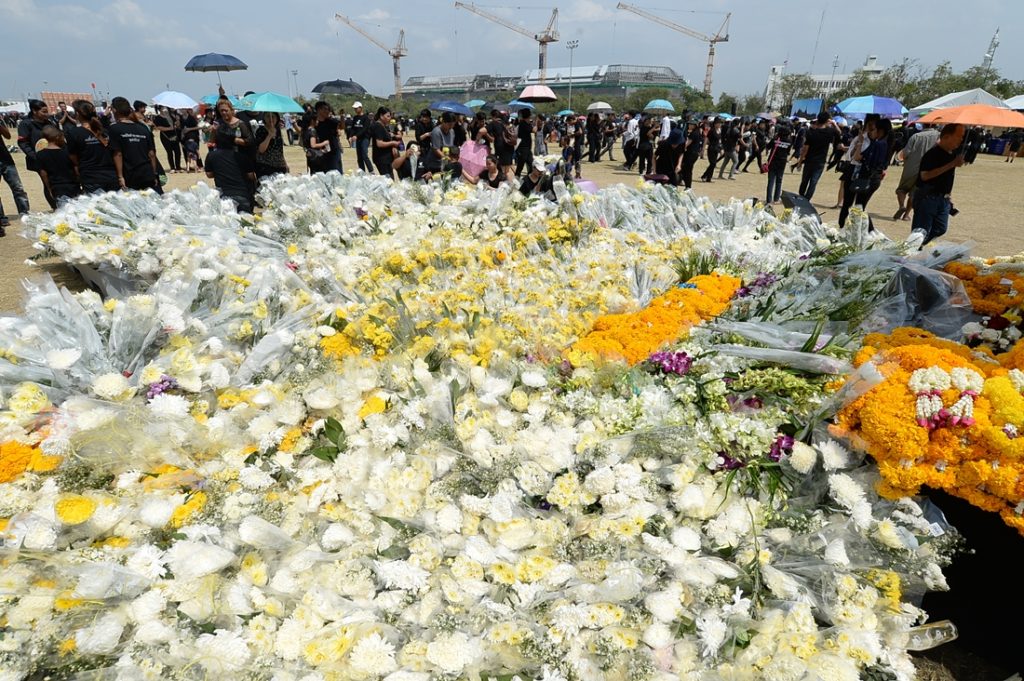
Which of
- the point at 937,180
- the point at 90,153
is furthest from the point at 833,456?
the point at 90,153

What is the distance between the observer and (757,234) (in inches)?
184

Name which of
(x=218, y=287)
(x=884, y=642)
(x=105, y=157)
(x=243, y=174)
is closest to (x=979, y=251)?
(x=884, y=642)

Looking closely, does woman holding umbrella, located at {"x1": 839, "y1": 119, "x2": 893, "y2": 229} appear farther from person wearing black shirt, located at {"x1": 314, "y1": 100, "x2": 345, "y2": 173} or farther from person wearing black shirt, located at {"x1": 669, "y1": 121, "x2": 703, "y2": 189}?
person wearing black shirt, located at {"x1": 314, "y1": 100, "x2": 345, "y2": 173}

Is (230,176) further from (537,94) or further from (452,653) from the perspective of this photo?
(537,94)

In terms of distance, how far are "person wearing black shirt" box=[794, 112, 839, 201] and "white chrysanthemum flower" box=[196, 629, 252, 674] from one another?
8.64m

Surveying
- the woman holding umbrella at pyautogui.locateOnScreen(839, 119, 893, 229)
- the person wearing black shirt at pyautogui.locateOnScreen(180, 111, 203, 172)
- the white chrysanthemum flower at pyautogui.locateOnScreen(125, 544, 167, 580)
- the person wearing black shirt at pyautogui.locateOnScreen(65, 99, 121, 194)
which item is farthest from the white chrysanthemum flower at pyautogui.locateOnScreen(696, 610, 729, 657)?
the person wearing black shirt at pyautogui.locateOnScreen(180, 111, 203, 172)

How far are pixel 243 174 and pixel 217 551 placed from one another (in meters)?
5.77

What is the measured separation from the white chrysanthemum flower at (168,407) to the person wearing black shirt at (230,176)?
465 centimetres

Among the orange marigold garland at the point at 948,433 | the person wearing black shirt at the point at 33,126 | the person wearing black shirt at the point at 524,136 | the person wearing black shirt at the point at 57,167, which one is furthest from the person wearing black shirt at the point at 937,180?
the person wearing black shirt at the point at 33,126

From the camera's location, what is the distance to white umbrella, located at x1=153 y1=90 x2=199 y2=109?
1273 cm

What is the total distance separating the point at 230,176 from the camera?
608cm

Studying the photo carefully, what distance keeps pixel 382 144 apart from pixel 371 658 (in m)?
8.10

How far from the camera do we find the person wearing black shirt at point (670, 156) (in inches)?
384

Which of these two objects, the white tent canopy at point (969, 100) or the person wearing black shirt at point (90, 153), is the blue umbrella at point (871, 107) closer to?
the white tent canopy at point (969, 100)
